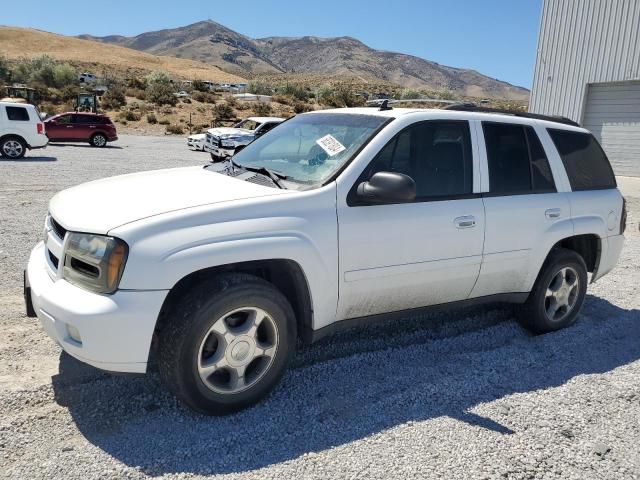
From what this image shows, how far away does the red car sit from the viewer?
77.4 feet

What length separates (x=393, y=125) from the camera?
385 cm

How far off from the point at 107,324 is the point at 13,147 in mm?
16350

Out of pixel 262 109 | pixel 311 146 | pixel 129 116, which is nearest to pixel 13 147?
pixel 311 146

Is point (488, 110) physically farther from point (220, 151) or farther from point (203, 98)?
point (203, 98)

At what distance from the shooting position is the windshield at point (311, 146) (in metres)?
3.72

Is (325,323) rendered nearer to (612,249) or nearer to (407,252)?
(407,252)

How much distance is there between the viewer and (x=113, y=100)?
40469 mm

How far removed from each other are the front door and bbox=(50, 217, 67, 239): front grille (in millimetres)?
1634

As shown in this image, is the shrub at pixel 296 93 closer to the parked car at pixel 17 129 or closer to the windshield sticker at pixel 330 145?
the parked car at pixel 17 129

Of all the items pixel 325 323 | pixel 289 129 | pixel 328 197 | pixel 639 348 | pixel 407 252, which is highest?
pixel 289 129

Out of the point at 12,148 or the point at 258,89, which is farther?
the point at 258,89

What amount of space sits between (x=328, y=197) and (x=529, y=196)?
1.92 m

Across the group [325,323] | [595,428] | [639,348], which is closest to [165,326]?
[325,323]

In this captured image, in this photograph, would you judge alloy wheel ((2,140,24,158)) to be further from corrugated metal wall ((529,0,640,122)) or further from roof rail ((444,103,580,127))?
corrugated metal wall ((529,0,640,122))
